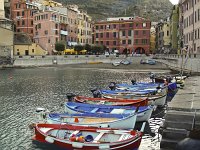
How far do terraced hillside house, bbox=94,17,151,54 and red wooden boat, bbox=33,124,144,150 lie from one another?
124m

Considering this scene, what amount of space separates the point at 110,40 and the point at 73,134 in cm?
12913

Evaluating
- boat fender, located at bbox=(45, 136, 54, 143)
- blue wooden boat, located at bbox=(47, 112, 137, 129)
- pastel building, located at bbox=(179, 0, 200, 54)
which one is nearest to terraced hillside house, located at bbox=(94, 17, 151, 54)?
pastel building, located at bbox=(179, 0, 200, 54)

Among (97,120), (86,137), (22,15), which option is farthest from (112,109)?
(22,15)

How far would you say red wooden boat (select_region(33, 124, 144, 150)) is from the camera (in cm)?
1906

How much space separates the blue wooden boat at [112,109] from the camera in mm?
28006

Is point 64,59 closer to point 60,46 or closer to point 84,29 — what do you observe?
point 60,46

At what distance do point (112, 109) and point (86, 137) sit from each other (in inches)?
337

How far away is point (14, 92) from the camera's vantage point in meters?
49.6

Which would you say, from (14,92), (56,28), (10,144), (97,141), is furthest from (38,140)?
(56,28)

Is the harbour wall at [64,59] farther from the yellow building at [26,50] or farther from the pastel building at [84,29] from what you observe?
the pastel building at [84,29]

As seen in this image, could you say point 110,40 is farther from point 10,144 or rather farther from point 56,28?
point 10,144

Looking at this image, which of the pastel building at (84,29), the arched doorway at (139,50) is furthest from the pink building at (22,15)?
the arched doorway at (139,50)

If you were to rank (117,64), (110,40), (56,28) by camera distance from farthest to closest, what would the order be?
(110,40)
(56,28)
(117,64)

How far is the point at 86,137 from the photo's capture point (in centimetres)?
2073
